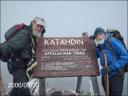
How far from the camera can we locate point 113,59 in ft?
33.6

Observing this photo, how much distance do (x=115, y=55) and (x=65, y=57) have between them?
151 centimetres

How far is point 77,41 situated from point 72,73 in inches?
42.9

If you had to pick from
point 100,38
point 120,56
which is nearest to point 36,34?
point 100,38

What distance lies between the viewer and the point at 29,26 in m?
10.5

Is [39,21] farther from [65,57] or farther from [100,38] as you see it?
[100,38]

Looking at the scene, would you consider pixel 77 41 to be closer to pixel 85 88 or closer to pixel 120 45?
pixel 120 45

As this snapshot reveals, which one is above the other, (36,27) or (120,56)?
(36,27)

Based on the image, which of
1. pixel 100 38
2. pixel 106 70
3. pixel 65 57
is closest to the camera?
pixel 106 70

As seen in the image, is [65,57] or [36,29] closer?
[36,29]

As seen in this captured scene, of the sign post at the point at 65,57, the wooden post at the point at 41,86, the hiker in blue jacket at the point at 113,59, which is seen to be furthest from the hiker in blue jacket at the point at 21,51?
the hiker in blue jacket at the point at 113,59

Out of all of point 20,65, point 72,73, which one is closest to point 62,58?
point 72,73

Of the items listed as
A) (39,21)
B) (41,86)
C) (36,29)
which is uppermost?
(39,21)

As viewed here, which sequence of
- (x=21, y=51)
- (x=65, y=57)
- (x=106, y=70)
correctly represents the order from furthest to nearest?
(x=65, y=57)
(x=21, y=51)
(x=106, y=70)

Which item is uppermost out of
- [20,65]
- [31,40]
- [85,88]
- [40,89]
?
[31,40]
